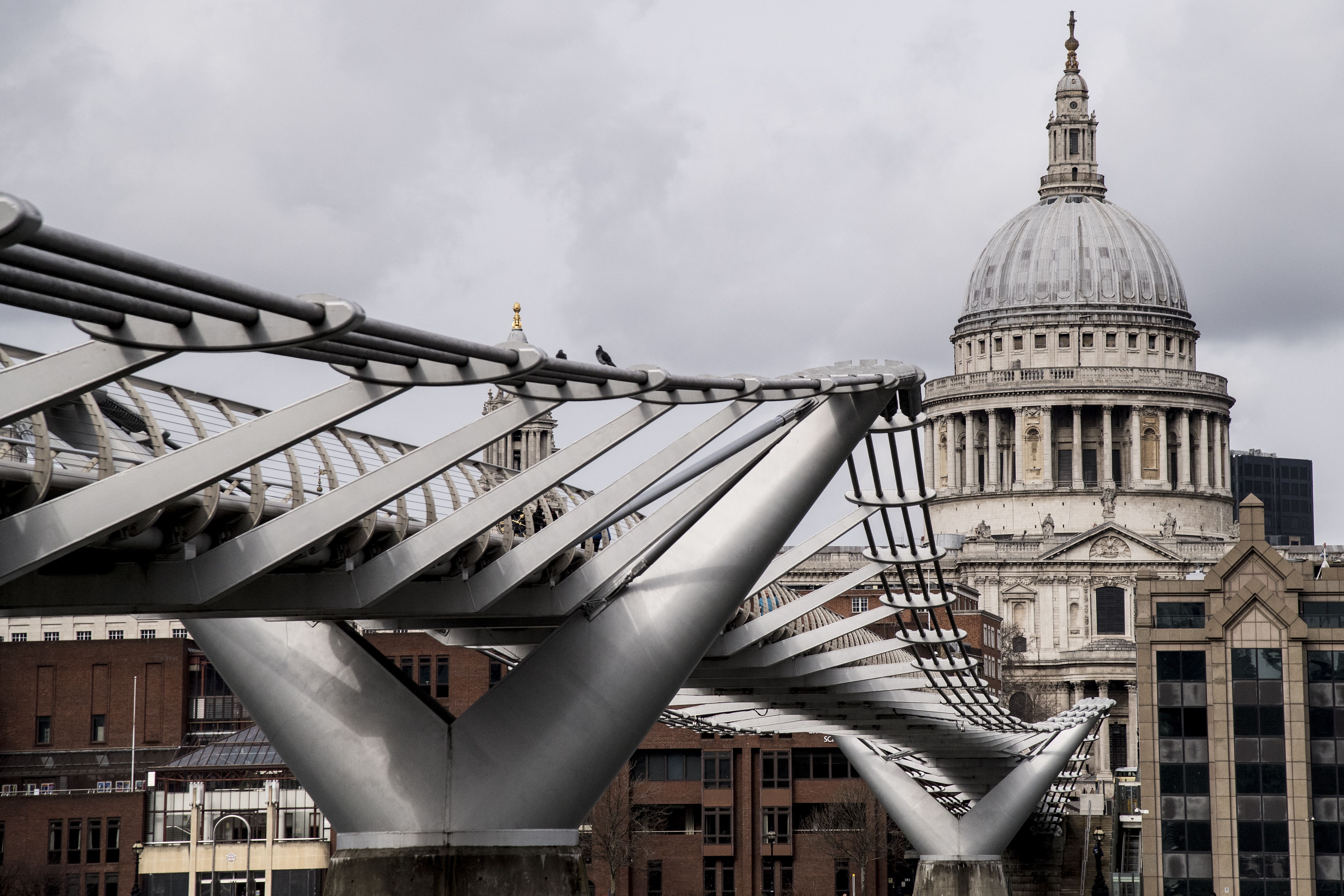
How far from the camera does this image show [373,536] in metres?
24.7

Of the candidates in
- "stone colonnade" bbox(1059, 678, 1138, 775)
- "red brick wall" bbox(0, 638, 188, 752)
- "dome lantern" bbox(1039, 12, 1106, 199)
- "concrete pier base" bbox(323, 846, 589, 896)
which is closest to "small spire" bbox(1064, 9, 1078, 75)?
"dome lantern" bbox(1039, 12, 1106, 199)

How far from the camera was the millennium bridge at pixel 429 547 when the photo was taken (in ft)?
51.3

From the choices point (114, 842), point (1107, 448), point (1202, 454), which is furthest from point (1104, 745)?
point (114, 842)

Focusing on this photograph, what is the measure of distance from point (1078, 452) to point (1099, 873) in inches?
2878

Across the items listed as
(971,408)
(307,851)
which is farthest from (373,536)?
(971,408)

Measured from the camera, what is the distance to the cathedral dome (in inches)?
6467

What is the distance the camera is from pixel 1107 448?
6339 inches

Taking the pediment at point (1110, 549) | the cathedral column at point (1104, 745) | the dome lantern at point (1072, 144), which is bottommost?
the cathedral column at point (1104, 745)

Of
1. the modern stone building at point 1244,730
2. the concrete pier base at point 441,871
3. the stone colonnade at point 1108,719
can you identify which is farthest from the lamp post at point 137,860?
the stone colonnade at point 1108,719

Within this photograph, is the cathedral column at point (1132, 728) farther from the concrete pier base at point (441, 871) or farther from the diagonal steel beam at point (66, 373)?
the diagonal steel beam at point (66, 373)

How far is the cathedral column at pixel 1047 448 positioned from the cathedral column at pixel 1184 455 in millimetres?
8732

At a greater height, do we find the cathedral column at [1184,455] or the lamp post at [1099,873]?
the cathedral column at [1184,455]

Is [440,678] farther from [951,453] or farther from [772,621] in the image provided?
[951,453]

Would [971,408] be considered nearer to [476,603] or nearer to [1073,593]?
[1073,593]
